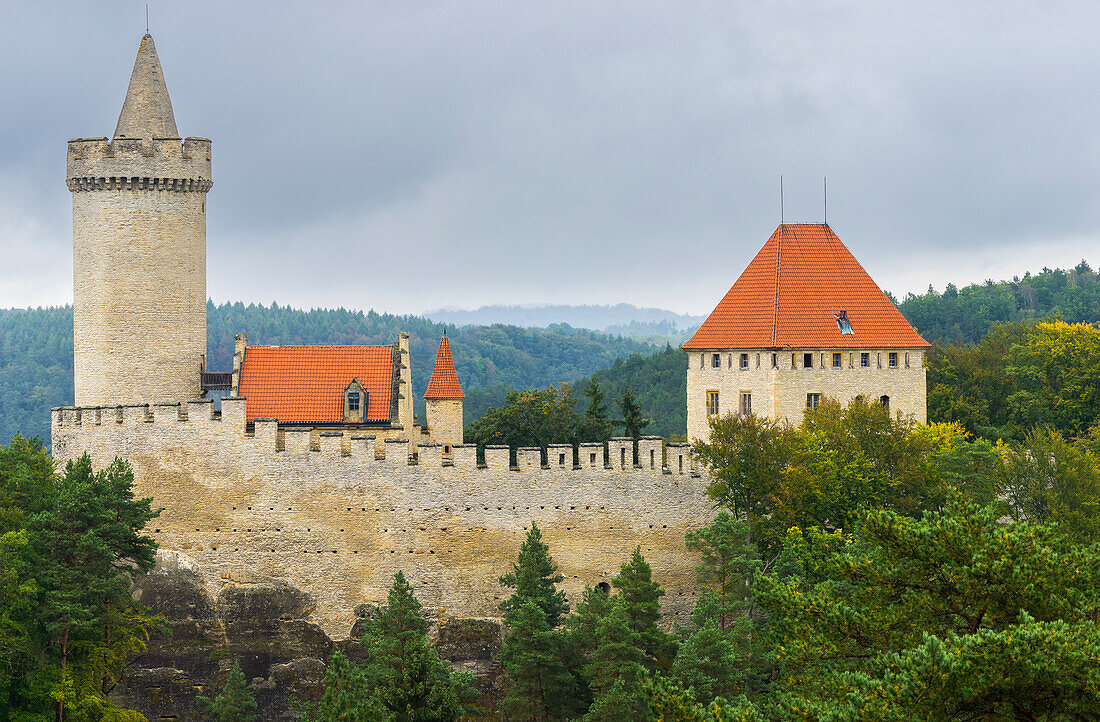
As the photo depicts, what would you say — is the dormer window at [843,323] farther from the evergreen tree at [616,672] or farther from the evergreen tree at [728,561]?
the evergreen tree at [616,672]

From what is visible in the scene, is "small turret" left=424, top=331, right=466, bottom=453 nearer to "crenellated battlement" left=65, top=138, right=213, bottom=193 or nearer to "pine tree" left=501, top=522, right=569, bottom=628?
"pine tree" left=501, top=522, right=569, bottom=628

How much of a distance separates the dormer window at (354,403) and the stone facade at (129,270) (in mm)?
4647

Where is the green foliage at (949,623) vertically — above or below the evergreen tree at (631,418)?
below

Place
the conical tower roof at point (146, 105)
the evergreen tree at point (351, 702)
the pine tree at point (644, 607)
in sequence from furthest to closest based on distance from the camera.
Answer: the conical tower roof at point (146, 105) → the pine tree at point (644, 607) → the evergreen tree at point (351, 702)

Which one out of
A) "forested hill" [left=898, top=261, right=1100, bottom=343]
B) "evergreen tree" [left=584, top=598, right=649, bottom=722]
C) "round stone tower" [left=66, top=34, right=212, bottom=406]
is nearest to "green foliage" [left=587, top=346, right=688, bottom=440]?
"forested hill" [left=898, top=261, right=1100, bottom=343]

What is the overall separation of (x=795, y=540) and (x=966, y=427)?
1711cm

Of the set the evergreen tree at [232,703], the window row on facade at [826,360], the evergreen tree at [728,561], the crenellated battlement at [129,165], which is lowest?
the evergreen tree at [232,703]

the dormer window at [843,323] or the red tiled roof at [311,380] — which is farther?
the dormer window at [843,323]

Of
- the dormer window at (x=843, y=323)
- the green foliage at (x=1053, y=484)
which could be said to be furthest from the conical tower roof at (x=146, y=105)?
the green foliage at (x=1053, y=484)

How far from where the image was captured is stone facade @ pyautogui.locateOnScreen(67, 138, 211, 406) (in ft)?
121

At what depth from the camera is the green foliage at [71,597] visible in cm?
3031

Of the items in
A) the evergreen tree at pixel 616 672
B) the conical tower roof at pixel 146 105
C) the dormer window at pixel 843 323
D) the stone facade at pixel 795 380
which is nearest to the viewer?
the evergreen tree at pixel 616 672

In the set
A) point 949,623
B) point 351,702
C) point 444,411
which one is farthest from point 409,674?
point 949,623

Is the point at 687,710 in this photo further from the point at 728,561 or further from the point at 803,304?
the point at 803,304
